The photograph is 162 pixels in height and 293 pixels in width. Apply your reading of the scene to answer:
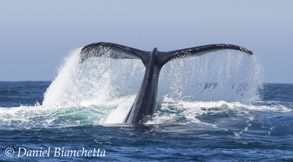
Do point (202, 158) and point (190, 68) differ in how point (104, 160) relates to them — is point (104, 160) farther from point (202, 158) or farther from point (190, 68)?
point (190, 68)

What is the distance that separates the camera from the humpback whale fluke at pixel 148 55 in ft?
44.9

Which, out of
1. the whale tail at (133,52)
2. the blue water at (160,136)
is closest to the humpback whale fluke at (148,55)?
the whale tail at (133,52)

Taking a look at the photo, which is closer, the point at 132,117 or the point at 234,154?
the point at 234,154

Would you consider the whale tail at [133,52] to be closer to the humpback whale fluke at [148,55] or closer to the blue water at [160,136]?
the humpback whale fluke at [148,55]

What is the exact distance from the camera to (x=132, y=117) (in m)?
12.7

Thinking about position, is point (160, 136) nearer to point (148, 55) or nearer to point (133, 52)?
point (133, 52)

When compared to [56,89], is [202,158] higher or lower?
lower

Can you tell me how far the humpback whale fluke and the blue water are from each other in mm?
703

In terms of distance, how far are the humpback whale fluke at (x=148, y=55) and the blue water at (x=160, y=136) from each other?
27.7 inches

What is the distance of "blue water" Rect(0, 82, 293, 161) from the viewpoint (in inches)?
360

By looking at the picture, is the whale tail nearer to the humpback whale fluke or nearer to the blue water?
the humpback whale fluke

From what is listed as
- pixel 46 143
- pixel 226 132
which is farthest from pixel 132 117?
pixel 46 143

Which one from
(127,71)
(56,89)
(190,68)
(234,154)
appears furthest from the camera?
(56,89)

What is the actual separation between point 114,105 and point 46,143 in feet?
24.2
